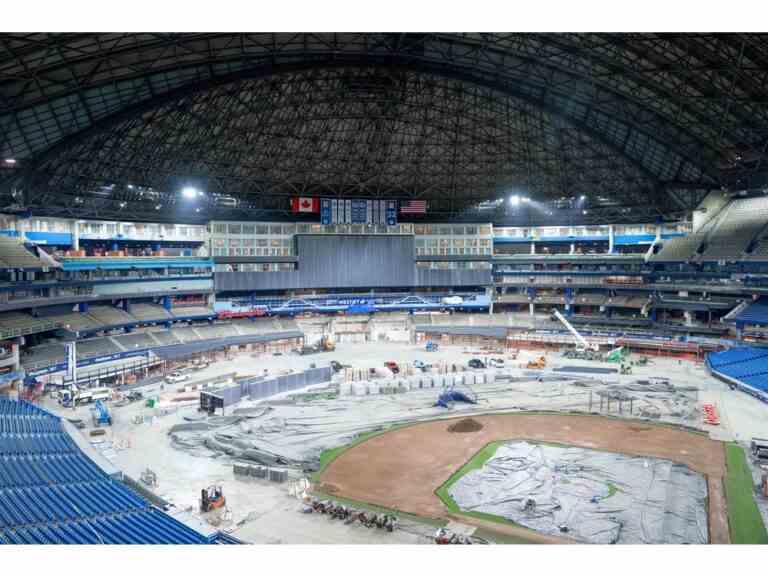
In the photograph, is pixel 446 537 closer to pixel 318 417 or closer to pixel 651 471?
pixel 651 471

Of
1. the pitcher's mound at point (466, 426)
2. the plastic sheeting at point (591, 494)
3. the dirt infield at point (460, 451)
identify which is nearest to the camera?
the plastic sheeting at point (591, 494)

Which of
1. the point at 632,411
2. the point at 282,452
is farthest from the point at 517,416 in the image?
the point at 282,452

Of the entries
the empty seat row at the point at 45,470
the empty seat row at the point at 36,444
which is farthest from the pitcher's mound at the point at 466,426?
the empty seat row at the point at 36,444

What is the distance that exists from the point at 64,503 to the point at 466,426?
26853 millimetres

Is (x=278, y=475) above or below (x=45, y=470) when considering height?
below

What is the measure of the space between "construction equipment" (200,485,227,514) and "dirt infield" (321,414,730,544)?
248 inches

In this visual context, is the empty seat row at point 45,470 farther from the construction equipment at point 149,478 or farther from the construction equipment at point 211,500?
the construction equipment at point 211,500

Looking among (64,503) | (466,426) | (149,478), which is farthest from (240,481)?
(466,426)

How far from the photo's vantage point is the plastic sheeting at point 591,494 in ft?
90.6

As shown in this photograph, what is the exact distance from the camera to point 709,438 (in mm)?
41188

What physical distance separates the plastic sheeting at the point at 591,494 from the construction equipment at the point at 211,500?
1208cm

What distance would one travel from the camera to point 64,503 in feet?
87.5

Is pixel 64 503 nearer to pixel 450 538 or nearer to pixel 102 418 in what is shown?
pixel 450 538
